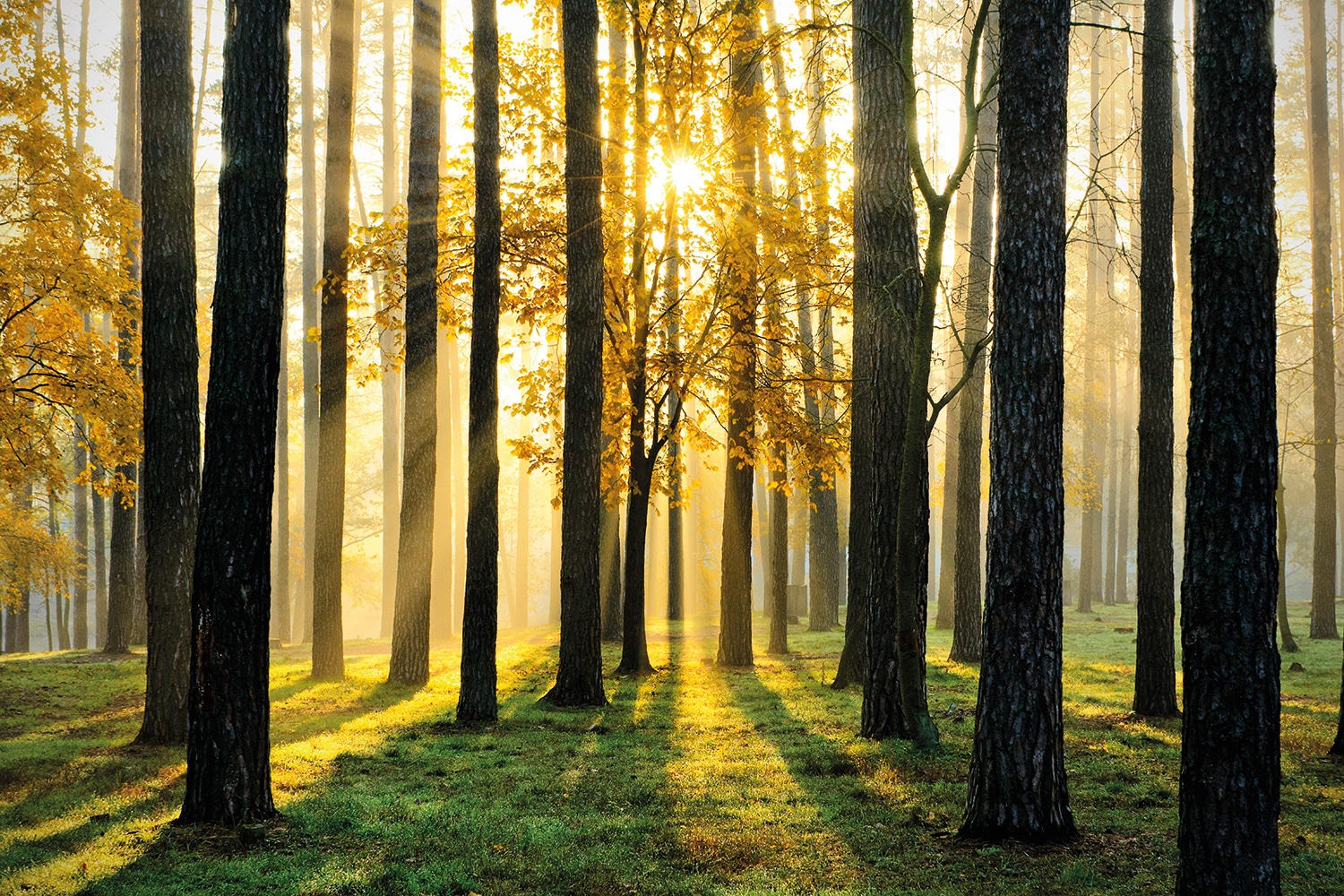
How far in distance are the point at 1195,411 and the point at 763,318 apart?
10533mm

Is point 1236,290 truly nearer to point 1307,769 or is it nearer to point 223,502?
point 1307,769

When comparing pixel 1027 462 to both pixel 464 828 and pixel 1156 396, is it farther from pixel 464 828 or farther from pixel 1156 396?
pixel 1156 396

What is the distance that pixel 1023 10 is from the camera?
5.63 m

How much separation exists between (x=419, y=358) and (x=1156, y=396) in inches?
387

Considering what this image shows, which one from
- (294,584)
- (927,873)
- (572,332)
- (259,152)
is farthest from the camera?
(294,584)

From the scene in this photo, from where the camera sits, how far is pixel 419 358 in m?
12.9

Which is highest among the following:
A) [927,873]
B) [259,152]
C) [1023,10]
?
[1023,10]

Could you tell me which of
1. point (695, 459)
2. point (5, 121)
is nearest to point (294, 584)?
point (695, 459)

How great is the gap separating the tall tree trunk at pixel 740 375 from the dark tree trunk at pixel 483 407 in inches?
147

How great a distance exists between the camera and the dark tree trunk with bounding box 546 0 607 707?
36.1 feet

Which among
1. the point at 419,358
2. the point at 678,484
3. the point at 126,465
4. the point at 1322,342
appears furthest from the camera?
the point at 1322,342

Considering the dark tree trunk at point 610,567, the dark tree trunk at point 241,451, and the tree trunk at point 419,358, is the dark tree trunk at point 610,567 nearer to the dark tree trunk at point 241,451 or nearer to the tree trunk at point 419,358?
the tree trunk at point 419,358

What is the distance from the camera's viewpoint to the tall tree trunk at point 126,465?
57.1 feet

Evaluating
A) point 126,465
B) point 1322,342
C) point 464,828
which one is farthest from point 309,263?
point 1322,342
